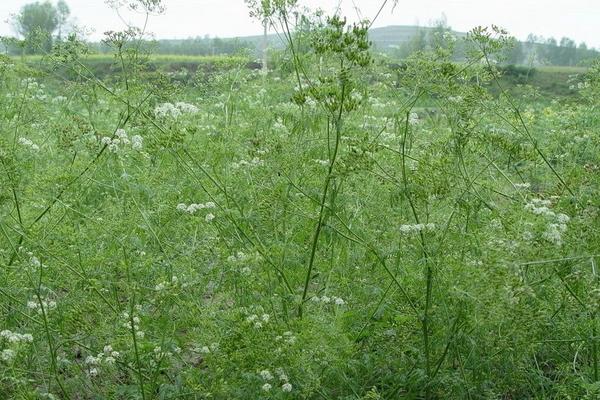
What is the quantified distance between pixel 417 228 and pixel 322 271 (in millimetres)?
825

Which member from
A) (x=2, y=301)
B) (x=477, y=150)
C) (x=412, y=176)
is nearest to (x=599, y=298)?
(x=412, y=176)

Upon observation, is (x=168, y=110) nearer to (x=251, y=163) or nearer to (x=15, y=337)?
(x=251, y=163)

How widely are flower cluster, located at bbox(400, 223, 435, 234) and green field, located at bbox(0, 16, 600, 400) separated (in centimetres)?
2

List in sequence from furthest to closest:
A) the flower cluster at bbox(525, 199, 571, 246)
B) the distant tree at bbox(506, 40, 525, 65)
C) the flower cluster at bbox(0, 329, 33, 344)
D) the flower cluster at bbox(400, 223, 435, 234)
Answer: the distant tree at bbox(506, 40, 525, 65)
the flower cluster at bbox(400, 223, 435, 234)
the flower cluster at bbox(0, 329, 33, 344)
the flower cluster at bbox(525, 199, 571, 246)

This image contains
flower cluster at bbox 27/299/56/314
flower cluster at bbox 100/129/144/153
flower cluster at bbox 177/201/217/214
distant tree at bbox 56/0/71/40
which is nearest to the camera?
flower cluster at bbox 27/299/56/314

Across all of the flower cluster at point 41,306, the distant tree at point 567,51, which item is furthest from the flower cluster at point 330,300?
the distant tree at point 567,51

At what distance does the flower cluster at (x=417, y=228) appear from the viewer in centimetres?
405

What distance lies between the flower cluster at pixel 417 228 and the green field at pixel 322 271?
0.02m

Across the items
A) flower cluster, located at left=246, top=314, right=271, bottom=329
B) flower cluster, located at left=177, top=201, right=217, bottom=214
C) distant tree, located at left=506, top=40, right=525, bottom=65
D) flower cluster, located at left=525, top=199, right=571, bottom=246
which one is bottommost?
flower cluster, located at left=246, top=314, right=271, bottom=329

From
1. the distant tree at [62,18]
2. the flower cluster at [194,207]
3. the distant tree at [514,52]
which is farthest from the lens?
the distant tree at [62,18]

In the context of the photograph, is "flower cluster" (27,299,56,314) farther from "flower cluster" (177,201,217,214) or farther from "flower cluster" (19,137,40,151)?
"flower cluster" (19,137,40,151)

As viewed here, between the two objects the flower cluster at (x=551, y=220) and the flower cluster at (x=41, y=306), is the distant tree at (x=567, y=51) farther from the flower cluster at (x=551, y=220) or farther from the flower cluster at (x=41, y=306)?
the flower cluster at (x=41, y=306)

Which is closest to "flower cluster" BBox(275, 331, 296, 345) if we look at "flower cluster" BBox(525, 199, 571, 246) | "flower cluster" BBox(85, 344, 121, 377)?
"flower cluster" BBox(85, 344, 121, 377)

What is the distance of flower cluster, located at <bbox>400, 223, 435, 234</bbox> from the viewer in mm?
4047
